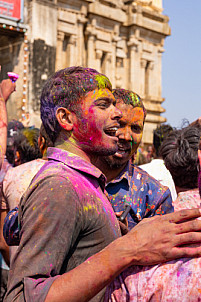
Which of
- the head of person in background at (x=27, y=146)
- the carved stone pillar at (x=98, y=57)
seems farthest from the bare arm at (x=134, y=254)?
the carved stone pillar at (x=98, y=57)

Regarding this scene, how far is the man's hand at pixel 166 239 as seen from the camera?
4.13ft

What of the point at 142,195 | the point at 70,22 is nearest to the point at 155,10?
the point at 70,22

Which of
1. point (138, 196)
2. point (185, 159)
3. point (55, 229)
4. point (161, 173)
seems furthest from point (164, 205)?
point (161, 173)

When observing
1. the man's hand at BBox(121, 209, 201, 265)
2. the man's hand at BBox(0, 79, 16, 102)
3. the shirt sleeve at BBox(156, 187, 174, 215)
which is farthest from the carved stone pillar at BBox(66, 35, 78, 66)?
the man's hand at BBox(121, 209, 201, 265)

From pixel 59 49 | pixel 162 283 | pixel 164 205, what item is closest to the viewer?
pixel 162 283

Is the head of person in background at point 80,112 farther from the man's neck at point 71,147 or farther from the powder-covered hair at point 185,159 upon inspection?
the powder-covered hair at point 185,159

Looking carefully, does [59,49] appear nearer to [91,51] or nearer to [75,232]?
[91,51]

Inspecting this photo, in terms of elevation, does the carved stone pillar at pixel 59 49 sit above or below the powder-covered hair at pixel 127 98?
above

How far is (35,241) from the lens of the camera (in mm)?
1323

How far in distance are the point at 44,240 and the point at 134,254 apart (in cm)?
29

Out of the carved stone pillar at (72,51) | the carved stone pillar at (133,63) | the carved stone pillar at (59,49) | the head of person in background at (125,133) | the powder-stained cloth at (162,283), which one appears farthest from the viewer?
the carved stone pillar at (133,63)

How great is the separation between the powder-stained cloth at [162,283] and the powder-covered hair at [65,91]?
666mm

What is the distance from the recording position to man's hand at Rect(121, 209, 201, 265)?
1258 millimetres

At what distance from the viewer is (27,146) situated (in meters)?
3.85
